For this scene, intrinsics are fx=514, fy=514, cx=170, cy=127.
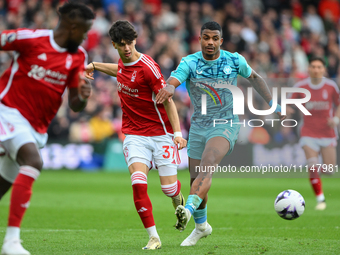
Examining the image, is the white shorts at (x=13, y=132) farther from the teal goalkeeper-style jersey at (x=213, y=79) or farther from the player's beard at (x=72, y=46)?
the teal goalkeeper-style jersey at (x=213, y=79)

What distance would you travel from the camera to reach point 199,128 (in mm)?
6859

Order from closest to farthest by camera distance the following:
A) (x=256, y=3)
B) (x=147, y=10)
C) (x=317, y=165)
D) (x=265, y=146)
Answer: (x=317, y=165), (x=265, y=146), (x=147, y=10), (x=256, y=3)

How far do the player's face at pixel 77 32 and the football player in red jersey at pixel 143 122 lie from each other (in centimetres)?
117

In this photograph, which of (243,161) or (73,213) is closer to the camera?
(73,213)

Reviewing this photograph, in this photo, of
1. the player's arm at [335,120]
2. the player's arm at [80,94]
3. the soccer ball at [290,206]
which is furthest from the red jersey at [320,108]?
the player's arm at [80,94]

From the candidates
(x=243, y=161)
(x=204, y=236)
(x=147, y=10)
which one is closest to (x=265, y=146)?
(x=243, y=161)

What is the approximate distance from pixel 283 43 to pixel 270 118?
16.3 ft

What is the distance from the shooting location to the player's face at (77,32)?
17.2 feet

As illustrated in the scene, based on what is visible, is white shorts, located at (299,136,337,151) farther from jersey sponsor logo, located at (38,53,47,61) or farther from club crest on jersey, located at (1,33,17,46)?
club crest on jersey, located at (1,33,17,46)

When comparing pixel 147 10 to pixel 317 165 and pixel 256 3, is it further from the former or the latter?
pixel 317 165

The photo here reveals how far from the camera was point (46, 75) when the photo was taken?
5.26 metres

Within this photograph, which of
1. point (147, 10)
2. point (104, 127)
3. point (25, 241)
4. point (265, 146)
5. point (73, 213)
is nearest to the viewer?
point (25, 241)

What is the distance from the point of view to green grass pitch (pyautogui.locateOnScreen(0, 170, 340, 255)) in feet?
20.8

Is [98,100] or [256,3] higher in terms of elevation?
[256,3]
